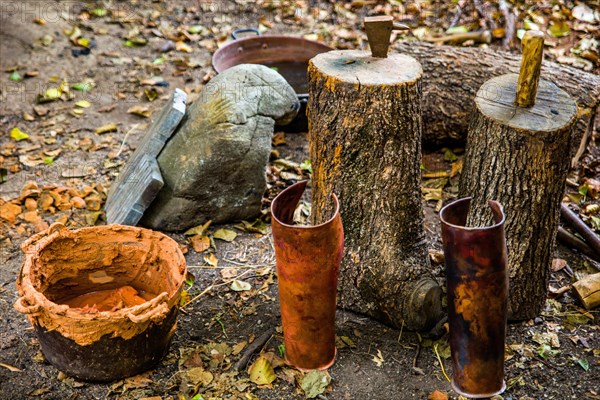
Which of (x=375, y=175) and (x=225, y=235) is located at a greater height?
(x=375, y=175)

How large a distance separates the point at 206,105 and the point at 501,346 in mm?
2128

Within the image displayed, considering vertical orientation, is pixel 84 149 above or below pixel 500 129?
below

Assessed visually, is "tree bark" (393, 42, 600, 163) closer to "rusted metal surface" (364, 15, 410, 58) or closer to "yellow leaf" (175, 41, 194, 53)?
"rusted metal surface" (364, 15, 410, 58)

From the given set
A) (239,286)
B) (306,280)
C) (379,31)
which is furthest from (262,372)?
(379,31)

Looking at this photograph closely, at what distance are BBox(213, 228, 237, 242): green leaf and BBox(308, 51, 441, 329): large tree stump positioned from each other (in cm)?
77

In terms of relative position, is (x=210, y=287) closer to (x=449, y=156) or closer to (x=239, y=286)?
(x=239, y=286)

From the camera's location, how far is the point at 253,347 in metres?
3.06

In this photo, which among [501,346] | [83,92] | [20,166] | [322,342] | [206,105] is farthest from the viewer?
[83,92]

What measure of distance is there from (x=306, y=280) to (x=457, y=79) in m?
2.33

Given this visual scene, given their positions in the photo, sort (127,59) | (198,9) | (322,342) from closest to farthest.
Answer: (322,342) < (127,59) < (198,9)

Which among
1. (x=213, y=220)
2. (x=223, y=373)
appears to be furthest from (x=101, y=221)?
(x=223, y=373)

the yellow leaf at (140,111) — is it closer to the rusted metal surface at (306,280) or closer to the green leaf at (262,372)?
the rusted metal surface at (306,280)

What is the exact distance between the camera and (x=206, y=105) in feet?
12.5

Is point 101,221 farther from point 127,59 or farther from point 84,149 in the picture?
point 127,59
